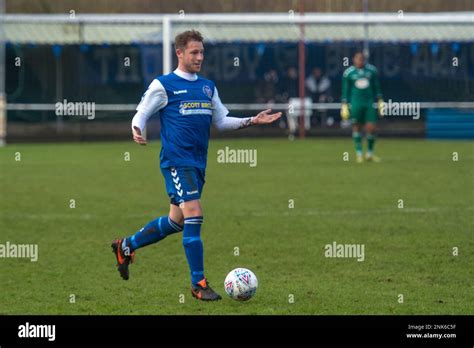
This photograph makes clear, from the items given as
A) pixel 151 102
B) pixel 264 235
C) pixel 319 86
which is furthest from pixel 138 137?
pixel 319 86

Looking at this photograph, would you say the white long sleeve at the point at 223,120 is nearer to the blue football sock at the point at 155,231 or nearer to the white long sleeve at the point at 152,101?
the white long sleeve at the point at 152,101

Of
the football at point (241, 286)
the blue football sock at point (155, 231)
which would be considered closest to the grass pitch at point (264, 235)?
the football at point (241, 286)

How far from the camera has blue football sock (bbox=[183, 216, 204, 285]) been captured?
8.81 m

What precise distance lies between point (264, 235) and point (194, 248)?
3945mm

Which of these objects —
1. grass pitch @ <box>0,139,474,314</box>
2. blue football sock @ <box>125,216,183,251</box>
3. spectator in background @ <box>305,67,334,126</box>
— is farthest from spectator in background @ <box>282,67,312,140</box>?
blue football sock @ <box>125,216,183,251</box>

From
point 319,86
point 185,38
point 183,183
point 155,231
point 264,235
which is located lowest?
point 264,235

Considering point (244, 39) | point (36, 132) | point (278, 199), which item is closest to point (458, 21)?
point (244, 39)

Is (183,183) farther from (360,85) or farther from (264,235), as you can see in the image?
(360,85)

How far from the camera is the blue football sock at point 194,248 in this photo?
8812 mm

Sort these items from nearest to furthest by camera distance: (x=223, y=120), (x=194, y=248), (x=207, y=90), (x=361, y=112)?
1. (x=194, y=248)
2. (x=207, y=90)
3. (x=223, y=120)
4. (x=361, y=112)

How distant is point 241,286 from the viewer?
8.55 meters

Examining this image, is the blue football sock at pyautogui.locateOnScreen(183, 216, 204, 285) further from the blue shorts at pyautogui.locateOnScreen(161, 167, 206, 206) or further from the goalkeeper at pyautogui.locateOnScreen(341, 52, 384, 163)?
the goalkeeper at pyautogui.locateOnScreen(341, 52, 384, 163)

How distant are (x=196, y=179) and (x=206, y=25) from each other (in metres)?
24.9

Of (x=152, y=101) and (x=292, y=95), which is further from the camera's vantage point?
(x=292, y=95)
